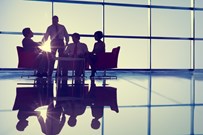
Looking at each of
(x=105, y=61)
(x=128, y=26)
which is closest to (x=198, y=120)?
(x=105, y=61)

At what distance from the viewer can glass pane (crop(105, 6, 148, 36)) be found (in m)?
8.83

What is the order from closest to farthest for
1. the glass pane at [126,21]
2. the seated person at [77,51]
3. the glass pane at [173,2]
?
the seated person at [77,51]
the glass pane at [126,21]
the glass pane at [173,2]

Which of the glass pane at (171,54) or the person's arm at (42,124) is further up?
the glass pane at (171,54)

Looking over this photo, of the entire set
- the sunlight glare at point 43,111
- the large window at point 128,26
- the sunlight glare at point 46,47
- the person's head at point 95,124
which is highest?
the large window at point 128,26

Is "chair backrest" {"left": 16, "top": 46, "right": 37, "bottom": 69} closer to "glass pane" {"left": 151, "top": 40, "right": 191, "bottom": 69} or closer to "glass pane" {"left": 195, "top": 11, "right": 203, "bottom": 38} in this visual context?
"glass pane" {"left": 151, "top": 40, "right": 191, "bottom": 69}

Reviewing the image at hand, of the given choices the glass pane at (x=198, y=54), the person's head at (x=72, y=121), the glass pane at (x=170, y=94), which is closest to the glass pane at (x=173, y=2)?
the glass pane at (x=198, y=54)

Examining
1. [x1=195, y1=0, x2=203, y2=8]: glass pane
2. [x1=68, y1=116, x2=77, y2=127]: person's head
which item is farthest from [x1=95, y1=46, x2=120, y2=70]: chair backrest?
[x1=195, y1=0, x2=203, y2=8]: glass pane

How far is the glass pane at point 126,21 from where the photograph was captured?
8828 millimetres

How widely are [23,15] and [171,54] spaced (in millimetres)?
4822

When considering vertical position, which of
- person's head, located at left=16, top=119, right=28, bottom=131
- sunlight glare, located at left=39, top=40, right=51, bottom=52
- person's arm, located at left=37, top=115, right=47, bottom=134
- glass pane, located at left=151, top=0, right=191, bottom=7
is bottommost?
person's head, located at left=16, top=119, right=28, bottom=131

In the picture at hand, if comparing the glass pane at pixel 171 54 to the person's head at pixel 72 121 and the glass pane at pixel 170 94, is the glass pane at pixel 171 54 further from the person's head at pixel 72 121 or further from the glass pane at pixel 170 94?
the person's head at pixel 72 121

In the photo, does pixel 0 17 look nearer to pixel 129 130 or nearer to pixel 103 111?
pixel 103 111

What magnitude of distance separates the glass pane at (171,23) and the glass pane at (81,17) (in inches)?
72.4

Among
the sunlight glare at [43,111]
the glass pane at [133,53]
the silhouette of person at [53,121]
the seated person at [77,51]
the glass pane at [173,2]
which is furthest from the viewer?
the glass pane at [173,2]
